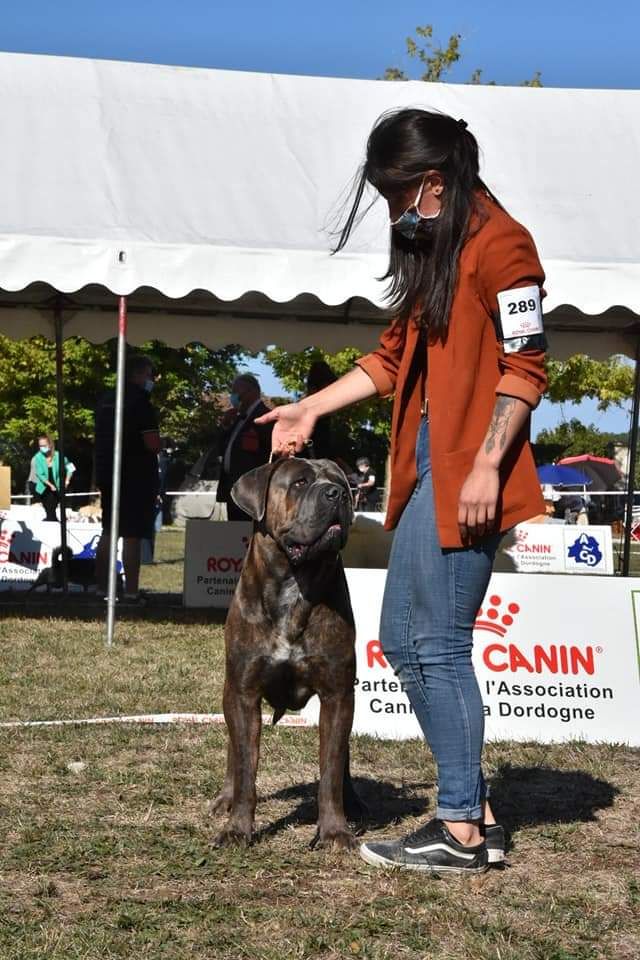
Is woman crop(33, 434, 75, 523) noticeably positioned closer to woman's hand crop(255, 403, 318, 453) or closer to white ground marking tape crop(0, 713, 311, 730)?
white ground marking tape crop(0, 713, 311, 730)

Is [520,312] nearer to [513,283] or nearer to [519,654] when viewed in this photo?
[513,283]

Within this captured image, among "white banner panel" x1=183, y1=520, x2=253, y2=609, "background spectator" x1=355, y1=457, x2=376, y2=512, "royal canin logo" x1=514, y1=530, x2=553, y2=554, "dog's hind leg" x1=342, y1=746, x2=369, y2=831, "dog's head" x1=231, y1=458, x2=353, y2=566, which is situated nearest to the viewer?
"dog's head" x1=231, y1=458, x2=353, y2=566

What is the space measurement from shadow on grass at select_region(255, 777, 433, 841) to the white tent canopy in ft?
13.8

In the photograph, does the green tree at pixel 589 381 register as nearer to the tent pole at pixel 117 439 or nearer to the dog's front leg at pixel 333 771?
the tent pole at pixel 117 439

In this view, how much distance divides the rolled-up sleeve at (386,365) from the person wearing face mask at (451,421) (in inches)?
7.6

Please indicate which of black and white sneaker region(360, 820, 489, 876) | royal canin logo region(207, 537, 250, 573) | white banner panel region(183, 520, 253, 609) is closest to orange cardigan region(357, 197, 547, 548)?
black and white sneaker region(360, 820, 489, 876)

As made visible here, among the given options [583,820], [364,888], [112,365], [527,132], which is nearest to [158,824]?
[364,888]

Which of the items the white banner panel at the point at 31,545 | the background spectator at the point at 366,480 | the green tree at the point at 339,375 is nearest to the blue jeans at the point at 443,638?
the white banner panel at the point at 31,545

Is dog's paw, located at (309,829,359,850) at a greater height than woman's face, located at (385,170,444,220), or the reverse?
woman's face, located at (385,170,444,220)

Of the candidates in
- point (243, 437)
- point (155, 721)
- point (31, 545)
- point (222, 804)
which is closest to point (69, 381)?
point (31, 545)

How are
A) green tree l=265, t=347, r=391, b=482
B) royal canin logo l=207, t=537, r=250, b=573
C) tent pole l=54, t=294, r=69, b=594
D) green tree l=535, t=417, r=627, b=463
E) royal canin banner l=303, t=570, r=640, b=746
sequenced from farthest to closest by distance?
green tree l=535, t=417, r=627, b=463 → green tree l=265, t=347, r=391, b=482 → tent pole l=54, t=294, r=69, b=594 → royal canin logo l=207, t=537, r=250, b=573 → royal canin banner l=303, t=570, r=640, b=746

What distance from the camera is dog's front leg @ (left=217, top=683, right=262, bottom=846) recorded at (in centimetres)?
383

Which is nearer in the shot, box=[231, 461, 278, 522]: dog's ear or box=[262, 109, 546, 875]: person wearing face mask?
box=[262, 109, 546, 875]: person wearing face mask

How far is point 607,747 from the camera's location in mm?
5621
